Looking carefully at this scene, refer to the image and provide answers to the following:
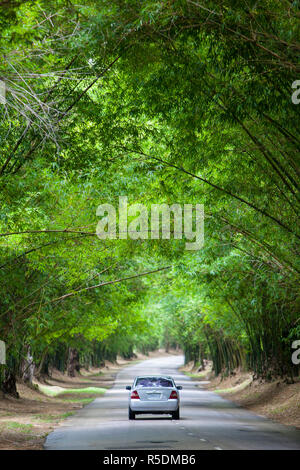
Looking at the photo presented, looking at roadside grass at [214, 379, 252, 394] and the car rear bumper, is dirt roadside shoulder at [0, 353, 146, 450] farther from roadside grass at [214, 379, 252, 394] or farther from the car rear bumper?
roadside grass at [214, 379, 252, 394]

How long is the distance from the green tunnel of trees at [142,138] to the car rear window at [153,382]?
3.58 metres

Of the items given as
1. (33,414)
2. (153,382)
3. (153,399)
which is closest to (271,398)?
(153,382)

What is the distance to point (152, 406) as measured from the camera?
66.9 ft

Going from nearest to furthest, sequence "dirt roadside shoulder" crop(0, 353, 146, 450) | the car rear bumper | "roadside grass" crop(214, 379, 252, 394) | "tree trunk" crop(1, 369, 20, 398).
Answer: "dirt roadside shoulder" crop(0, 353, 146, 450), the car rear bumper, "tree trunk" crop(1, 369, 20, 398), "roadside grass" crop(214, 379, 252, 394)

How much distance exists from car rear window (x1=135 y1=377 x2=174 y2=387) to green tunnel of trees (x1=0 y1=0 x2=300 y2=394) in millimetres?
3580

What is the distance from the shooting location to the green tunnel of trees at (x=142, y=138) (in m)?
9.75

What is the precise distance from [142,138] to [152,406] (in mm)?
9154

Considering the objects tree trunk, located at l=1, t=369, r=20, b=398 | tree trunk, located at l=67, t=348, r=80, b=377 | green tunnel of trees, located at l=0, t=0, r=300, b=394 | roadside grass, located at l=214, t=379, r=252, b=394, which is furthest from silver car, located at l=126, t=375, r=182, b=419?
tree trunk, located at l=67, t=348, r=80, b=377

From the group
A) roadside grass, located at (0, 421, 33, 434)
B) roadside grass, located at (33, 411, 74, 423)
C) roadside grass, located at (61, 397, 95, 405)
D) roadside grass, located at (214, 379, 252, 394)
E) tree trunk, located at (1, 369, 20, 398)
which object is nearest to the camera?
roadside grass, located at (0, 421, 33, 434)

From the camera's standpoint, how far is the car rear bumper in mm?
20344

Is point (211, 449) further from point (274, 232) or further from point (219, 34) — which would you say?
point (219, 34)

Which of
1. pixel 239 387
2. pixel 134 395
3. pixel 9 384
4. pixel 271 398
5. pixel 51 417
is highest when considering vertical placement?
pixel 9 384

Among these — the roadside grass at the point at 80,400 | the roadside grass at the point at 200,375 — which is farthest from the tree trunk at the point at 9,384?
the roadside grass at the point at 200,375

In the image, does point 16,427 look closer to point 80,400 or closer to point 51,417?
point 51,417
